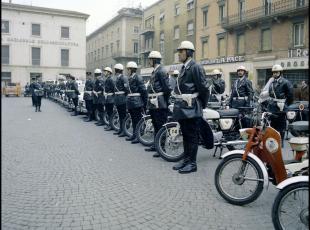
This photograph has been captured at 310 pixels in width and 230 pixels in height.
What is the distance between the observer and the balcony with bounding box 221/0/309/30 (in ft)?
76.5

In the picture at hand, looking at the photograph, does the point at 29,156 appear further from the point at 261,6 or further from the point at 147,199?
the point at 261,6

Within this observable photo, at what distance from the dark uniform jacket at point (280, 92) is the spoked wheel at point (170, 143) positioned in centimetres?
284

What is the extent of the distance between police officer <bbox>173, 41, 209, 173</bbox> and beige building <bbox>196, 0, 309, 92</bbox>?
1632cm

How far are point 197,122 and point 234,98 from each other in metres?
4.18

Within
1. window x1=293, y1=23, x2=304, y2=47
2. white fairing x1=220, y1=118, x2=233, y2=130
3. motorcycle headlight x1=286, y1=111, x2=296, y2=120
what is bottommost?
white fairing x1=220, y1=118, x2=233, y2=130

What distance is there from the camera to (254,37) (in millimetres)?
27578

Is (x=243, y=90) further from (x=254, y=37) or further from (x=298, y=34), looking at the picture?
(x=254, y=37)

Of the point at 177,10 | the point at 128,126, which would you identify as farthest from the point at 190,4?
the point at 128,126

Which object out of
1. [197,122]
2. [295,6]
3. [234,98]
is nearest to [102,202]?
[197,122]

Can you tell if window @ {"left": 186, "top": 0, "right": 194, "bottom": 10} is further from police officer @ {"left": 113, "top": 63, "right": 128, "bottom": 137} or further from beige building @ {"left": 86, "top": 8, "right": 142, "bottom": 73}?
police officer @ {"left": 113, "top": 63, "right": 128, "bottom": 137}

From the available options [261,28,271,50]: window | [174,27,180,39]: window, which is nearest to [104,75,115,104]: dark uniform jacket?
[261,28,271,50]: window

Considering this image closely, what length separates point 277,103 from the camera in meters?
8.48

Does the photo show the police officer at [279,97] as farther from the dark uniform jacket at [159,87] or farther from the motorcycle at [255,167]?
the motorcycle at [255,167]

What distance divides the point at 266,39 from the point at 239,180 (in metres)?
24.0
